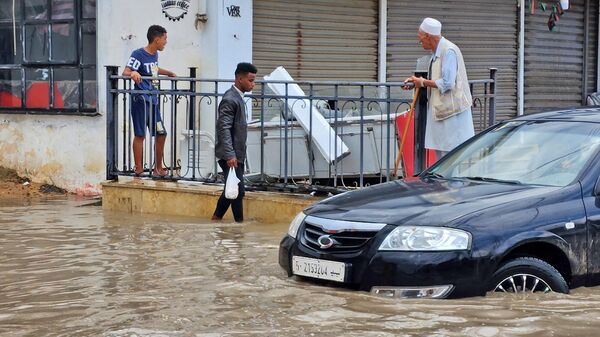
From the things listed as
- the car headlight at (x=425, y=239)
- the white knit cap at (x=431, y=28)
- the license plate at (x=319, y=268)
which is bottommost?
the license plate at (x=319, y=268)

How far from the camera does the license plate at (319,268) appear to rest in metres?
6.17

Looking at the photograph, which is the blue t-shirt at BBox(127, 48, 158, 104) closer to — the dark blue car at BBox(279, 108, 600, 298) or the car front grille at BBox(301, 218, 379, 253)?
the dark blue car at BBox(279, 108, 600, 298)

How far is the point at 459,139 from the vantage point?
9.19 meters

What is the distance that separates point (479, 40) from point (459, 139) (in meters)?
6.63

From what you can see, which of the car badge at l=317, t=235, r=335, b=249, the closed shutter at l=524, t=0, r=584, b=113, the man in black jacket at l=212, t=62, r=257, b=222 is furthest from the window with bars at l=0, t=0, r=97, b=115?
the car badge at l=317, t=235, r=335, b=249

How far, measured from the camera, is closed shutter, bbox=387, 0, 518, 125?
575 inches

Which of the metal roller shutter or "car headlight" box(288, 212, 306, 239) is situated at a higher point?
the metal roller shutter

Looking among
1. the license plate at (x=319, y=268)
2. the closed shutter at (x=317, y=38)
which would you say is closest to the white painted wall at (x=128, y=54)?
the closed shutter at (x=317, y=38)

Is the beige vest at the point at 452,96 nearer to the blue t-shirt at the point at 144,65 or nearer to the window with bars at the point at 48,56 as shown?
the blue t-shirt at the point at 144,65

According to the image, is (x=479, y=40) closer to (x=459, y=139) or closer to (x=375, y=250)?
(x=459, y=139)

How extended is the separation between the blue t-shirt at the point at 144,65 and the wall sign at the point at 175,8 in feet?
4.98

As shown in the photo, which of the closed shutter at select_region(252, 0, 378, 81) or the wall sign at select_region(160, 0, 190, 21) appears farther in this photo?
the closed shutter at select_region(252, 0, 378, 81)

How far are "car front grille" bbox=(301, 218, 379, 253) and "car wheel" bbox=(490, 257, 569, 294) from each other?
789 mm

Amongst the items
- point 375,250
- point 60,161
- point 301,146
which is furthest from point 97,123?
point 375,250
